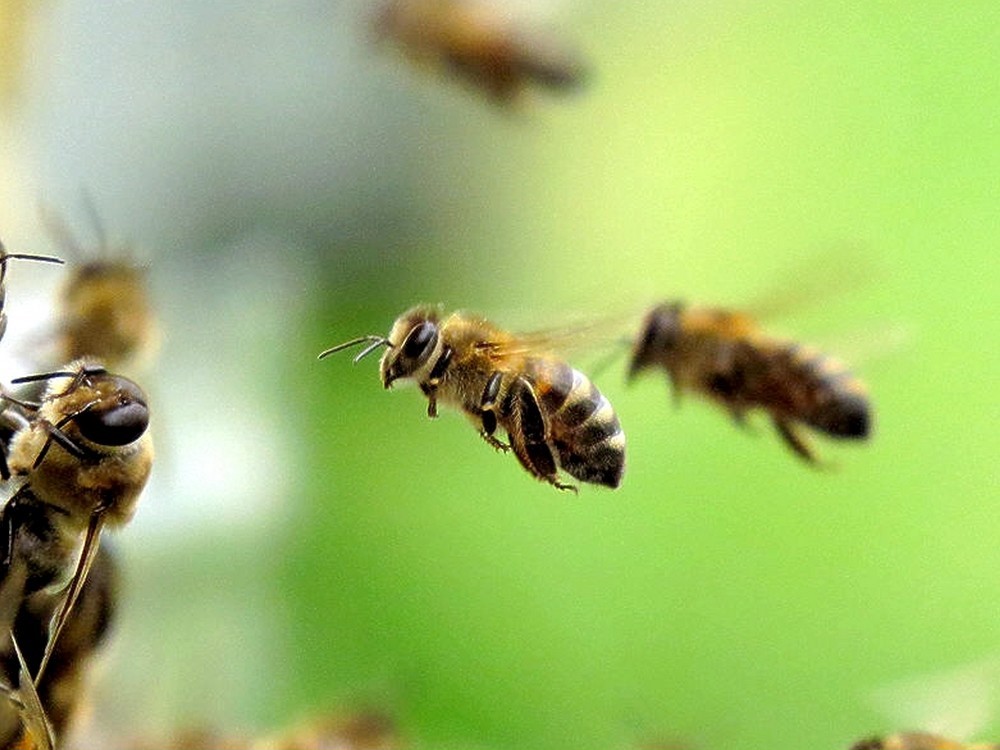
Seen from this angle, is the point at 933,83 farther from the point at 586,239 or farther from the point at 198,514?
the point at 198,514

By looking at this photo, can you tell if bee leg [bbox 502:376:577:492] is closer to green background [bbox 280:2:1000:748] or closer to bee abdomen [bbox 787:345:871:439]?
bee abdomen [bbox 787:345:871:439]

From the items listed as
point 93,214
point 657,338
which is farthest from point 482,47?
point 657,338

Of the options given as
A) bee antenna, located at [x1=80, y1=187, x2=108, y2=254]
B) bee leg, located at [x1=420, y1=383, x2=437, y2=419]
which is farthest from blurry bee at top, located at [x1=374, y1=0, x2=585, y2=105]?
bee leg, located at [x1=420, y1=383, x2=437, y2=419]

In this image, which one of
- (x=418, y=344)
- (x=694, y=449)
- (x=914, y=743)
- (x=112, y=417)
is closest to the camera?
(x=112, y=417)

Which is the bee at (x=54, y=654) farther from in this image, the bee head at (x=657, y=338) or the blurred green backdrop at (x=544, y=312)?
the blurred green backdrop at (x=544, y=312)

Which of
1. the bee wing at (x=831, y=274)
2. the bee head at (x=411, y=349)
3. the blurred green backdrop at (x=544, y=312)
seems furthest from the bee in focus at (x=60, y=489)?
the bee wing at (x=831, y=274)

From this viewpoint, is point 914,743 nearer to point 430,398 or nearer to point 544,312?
Result: point 430,398

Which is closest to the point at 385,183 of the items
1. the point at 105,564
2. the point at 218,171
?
the point at 218,171
